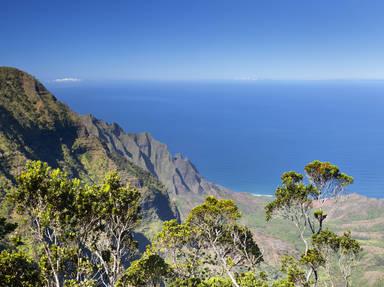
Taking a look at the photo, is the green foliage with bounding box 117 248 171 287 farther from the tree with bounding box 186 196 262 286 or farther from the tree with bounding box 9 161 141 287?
the tree with bounding box 186 196 262 286

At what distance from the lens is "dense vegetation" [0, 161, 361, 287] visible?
18484 mm

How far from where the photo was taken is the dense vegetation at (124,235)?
1848cm

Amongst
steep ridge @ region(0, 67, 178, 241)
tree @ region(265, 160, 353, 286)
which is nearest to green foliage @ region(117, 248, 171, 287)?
tree @ region(265, 160, 353, 286)

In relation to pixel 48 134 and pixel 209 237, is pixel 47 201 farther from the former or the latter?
pixel 48 134

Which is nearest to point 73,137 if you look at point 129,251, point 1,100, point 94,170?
point 94,170

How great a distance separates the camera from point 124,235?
24641 mm

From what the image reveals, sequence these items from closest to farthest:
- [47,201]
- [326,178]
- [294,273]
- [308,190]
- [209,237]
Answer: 1. [47,201]
2. [294,273]
3. [308,190]
4. [326,178]
5. [209,237]

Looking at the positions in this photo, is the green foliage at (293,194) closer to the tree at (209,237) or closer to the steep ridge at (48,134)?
the tree at (209,237)

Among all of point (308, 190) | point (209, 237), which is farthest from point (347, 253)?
point (209, 237)

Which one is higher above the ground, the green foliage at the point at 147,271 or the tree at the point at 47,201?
the tree at the point at 47,201

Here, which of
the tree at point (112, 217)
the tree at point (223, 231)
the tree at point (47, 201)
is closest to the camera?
the tree at point (47, 201)

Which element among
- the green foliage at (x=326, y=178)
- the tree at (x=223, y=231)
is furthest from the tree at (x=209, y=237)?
the green foliage at (x=326, y=178)

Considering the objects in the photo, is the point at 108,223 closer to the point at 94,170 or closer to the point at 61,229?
the point at 61,229

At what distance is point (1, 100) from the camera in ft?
454
